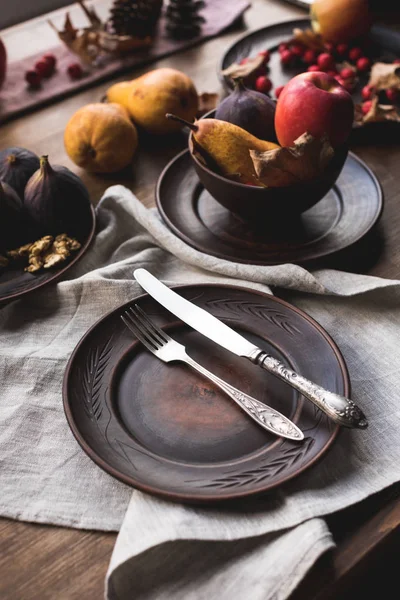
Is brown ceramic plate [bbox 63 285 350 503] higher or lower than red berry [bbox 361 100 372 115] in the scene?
lower

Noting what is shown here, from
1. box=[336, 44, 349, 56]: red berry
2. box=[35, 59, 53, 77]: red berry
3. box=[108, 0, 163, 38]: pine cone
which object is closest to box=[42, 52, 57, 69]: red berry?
box=[35, 59, 53, 77]: red berry

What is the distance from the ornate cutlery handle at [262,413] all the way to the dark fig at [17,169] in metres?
0.34

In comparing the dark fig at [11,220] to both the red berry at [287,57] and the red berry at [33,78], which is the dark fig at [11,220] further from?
the red berry at [287,57]

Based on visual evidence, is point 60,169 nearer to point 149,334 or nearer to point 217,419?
point 149,334

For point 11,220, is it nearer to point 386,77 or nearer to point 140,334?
point 140,334

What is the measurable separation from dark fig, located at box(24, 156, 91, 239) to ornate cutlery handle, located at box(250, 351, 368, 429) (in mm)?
303

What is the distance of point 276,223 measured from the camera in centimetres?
74

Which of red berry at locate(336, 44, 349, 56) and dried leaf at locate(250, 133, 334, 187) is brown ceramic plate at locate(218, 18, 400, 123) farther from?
dried leaf at locate(250, 133, 334, 187)

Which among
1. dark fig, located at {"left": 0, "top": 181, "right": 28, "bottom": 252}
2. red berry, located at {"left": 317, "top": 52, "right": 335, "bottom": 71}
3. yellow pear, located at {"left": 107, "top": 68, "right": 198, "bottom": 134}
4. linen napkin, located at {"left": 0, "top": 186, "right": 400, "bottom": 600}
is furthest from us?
red berry, located at {"left": 317, "top": 52, "right": 335, "bottom": 71}

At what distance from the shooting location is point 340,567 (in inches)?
18.3

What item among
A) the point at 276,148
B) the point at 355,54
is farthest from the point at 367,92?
the point at 276,148

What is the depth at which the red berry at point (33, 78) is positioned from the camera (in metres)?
1.11

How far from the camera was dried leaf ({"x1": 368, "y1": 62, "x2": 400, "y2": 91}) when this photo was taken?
0.96 metres

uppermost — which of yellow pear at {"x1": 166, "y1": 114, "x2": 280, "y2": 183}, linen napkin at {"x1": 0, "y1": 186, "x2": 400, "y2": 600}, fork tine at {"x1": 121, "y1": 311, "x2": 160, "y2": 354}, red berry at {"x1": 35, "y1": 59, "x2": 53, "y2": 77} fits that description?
yellow pear at {"x1": 166, "y1": 114, "x2": 280, "y2": 183}
